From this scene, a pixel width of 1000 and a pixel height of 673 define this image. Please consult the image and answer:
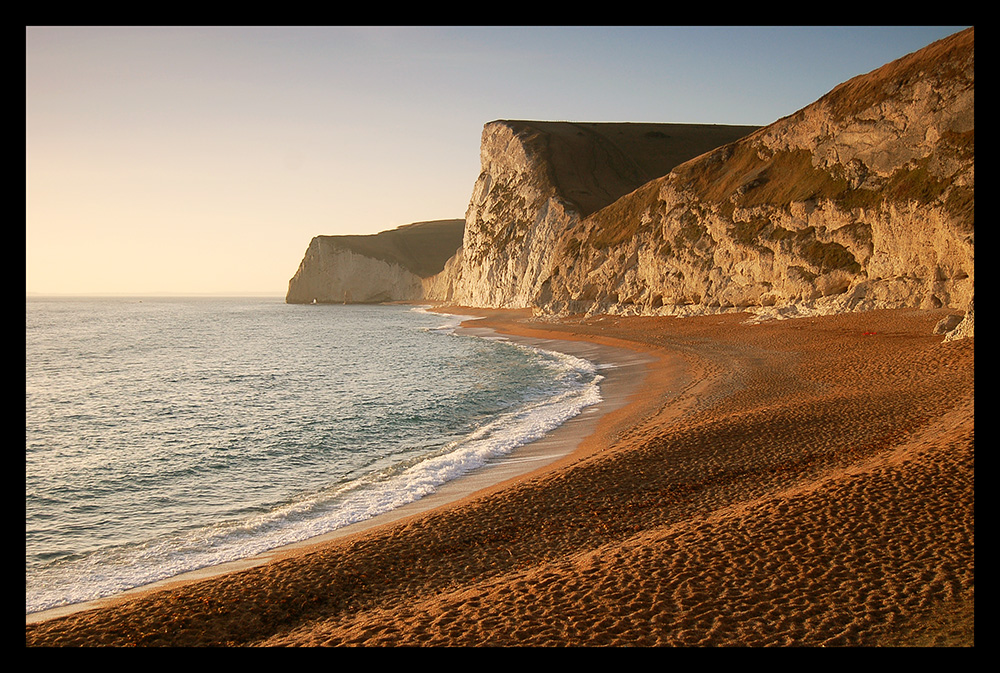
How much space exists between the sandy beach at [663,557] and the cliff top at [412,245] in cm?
13533

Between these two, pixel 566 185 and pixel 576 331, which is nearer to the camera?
pixel 576 331

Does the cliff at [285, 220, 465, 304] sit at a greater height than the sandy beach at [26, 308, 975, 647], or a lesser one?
greater

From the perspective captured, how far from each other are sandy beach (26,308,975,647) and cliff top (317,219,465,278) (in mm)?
135331

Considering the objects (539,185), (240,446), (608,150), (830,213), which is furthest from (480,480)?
(608,150)

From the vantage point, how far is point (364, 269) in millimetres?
153625

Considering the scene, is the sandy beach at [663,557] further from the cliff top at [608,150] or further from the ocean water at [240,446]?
the cliff top at [608,150]

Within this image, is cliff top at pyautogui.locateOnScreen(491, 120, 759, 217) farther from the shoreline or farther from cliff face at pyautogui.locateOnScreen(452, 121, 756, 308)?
the shoreline

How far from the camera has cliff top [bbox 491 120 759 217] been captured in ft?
266

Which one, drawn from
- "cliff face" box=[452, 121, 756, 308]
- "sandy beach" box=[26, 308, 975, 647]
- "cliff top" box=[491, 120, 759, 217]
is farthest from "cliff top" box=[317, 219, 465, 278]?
"sandy beach" box=[26, 308, 975, 647]

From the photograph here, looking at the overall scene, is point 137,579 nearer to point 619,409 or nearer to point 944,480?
point 944,480

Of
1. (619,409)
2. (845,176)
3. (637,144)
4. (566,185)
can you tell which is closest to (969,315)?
(619,409)

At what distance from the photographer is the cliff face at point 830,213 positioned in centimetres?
3070
